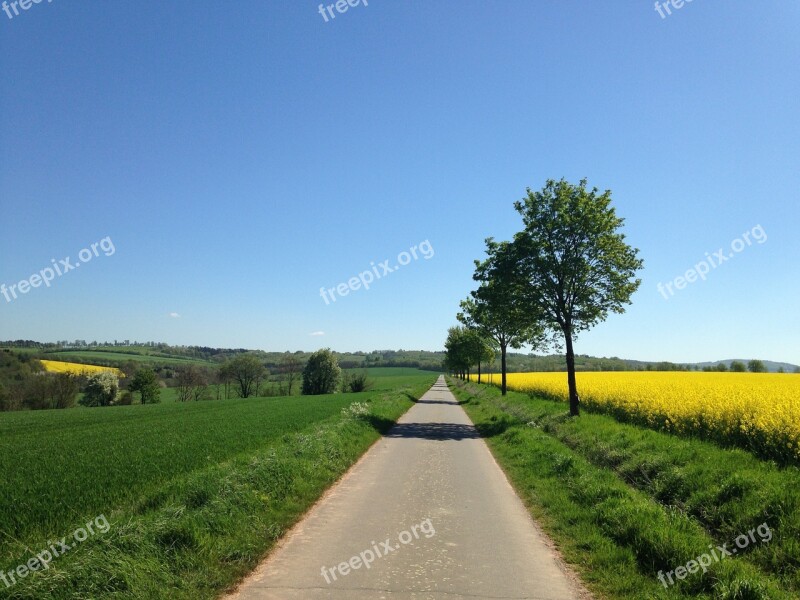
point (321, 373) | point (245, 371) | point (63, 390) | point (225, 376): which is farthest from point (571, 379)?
point (225, 376)

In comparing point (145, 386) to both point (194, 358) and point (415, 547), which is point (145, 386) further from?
point (194, 358)

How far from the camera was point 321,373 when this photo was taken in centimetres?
8050

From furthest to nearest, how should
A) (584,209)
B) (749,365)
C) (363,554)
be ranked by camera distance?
(749,365)
(584,209)
(363,554)

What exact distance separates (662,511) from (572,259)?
50.6ft

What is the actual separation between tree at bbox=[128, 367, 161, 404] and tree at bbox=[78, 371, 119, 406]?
2664mm

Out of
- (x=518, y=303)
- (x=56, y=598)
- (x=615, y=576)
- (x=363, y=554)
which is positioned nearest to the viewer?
(x=56, y=598)

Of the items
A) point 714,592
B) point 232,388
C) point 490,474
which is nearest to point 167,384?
point 232,388

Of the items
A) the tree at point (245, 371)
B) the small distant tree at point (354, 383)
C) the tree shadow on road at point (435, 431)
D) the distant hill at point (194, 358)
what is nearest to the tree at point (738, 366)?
the distant hill at point (194, 358)

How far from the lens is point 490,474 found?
11539 millimetres

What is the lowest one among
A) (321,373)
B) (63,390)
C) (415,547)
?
(63,390)

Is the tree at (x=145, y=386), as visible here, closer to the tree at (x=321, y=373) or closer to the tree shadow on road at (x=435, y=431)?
the tree at (x=321, y=373)

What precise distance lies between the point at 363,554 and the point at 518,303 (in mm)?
18466

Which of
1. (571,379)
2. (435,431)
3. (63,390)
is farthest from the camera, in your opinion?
(63,390)

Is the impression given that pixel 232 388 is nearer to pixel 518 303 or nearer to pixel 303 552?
pixel 518 303
